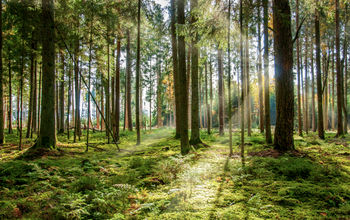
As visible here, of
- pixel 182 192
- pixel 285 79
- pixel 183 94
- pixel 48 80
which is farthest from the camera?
pixel 48 80

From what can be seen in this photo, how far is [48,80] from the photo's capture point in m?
7.14

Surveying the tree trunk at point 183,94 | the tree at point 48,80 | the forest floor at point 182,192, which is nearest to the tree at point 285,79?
the forest floor at point 182,192

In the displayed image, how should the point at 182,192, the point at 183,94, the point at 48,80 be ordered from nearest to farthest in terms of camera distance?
the point at 182,192, the point at 183,94, the point at 48,80

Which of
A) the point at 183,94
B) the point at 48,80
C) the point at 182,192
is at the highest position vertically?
the point at 48,80

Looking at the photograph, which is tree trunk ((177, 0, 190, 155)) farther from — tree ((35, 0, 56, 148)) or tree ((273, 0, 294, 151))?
tree ((35, 0, 56, 148))

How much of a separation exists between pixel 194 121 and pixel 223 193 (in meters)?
5.64

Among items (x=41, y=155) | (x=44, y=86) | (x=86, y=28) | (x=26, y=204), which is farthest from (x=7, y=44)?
(x=26, y=204)

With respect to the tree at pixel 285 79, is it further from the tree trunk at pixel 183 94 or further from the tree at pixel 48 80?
the tree at pixel 48 80

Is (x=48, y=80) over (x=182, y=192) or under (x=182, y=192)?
over

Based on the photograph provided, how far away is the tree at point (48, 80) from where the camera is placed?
23.1 ft

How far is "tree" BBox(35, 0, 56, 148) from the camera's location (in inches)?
278

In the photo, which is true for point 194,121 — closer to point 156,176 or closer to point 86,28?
point 156,176

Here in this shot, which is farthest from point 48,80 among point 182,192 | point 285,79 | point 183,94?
point 285,79

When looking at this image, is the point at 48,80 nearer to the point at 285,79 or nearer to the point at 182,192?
the point at 182,192
